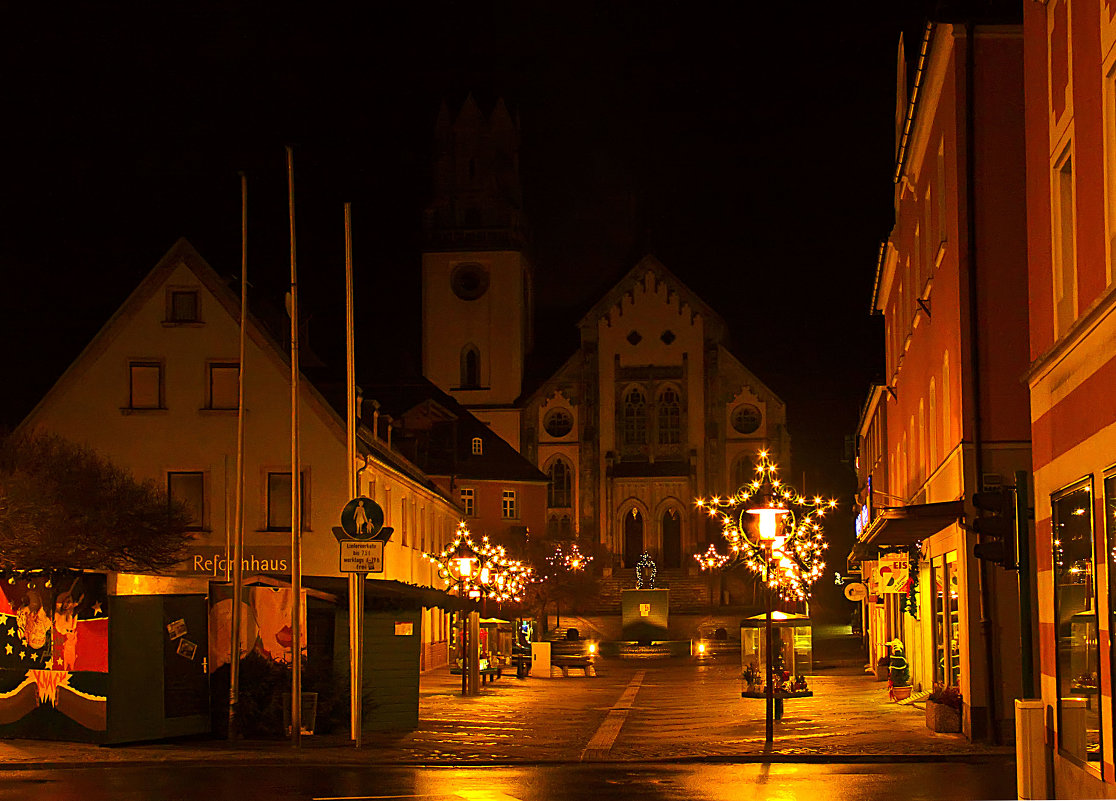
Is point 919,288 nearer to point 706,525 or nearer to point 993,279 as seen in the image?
point 993,279

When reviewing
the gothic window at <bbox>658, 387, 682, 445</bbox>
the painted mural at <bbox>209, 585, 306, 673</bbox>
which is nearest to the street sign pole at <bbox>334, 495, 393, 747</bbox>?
the painted mural at <bbox>209, 585, 306, 673</bbox>

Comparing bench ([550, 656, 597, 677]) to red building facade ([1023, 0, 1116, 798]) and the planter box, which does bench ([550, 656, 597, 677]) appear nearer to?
the planter box

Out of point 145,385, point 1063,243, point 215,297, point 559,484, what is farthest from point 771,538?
point 559,484

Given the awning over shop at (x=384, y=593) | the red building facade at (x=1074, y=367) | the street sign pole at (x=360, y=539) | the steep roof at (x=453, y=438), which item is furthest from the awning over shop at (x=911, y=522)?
the steep roof at (x=453, y=438)

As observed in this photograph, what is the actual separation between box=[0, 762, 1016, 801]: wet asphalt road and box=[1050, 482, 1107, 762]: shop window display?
2.91 meters

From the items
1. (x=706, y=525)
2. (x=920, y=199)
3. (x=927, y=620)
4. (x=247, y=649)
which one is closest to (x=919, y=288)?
(x=920, y=199)

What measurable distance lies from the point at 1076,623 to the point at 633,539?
74.7m

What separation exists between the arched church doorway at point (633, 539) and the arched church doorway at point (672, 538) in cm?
140

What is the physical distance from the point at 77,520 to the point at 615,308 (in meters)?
55.9

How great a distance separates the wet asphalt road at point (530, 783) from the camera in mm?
16031

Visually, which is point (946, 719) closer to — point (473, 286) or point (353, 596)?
point (353, 596)

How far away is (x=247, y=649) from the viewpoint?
24.1m

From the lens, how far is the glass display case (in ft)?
107

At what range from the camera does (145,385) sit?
41.4 meters
